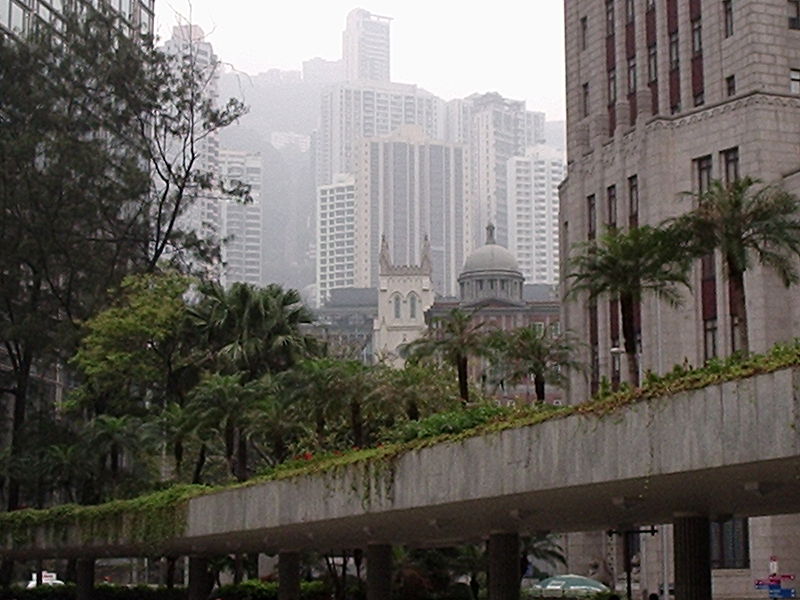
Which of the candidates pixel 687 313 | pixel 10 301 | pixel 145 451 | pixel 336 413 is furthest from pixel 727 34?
pixel 10 301

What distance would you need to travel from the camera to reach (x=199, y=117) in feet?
227

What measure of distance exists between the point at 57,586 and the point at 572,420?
50.2 metres

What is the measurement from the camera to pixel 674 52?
202ft

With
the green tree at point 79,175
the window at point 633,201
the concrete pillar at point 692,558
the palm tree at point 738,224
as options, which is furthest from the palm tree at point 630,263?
the green tree at point 79,175

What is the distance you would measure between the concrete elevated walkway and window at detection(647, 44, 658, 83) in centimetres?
2817

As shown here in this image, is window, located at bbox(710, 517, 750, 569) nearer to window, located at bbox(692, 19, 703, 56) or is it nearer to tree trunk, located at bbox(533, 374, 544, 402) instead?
tree trunk, located at bbox(533, 374, 544, 402)

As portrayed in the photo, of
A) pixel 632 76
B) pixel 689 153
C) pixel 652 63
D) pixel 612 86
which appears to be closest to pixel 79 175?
pixel 612 86

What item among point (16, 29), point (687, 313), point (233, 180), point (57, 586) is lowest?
point (57, 586)

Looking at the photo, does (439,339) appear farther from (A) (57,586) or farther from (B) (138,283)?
(A) (57,586)

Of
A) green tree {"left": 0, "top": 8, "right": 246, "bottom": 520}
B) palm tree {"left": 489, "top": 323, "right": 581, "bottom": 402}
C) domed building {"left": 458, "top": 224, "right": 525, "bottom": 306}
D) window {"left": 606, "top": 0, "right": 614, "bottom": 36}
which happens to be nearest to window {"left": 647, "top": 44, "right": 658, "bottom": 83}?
window {"left": 606, "top": 0, "right": 614, "bottom": 36}

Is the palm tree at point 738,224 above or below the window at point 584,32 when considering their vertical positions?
below

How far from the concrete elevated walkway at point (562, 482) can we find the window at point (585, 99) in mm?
30676

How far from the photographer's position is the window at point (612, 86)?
213 feet

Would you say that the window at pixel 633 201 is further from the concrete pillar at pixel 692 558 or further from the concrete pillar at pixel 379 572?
A: the concrete pillar at pixel 692 558
